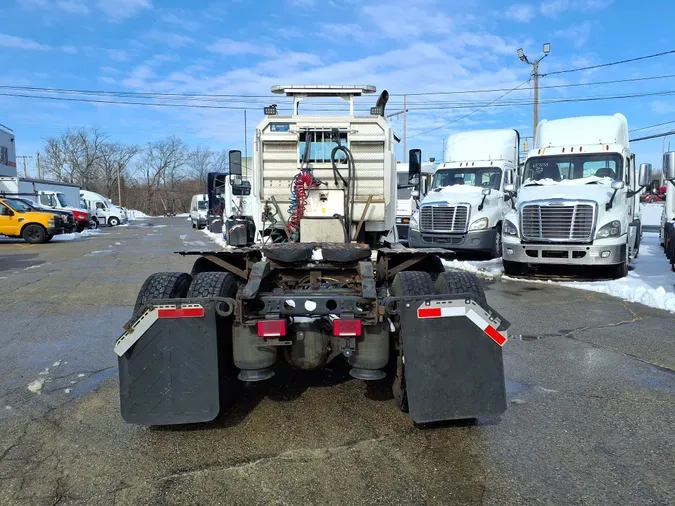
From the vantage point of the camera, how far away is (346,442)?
3684mm

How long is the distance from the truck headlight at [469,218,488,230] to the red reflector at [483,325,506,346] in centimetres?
1069

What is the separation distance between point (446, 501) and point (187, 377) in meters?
1.86

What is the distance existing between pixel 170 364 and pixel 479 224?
1152 cm

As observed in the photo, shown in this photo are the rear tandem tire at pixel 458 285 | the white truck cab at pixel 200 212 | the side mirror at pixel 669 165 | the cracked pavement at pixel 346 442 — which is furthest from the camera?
the white truck cab at pixel 200 212

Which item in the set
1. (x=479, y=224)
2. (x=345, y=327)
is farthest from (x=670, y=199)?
(x=345, y=327)

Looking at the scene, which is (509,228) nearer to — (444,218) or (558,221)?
(558,221)

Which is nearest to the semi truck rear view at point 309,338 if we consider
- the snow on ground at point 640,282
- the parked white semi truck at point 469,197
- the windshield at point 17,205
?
the snow on ground at point 640,282

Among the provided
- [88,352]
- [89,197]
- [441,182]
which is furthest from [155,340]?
[89,197]

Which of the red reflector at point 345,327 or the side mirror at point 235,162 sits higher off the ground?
the side mirror at point 235,162

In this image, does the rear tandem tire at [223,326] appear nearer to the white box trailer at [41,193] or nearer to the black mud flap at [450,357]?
the black mud flap at [450,357]

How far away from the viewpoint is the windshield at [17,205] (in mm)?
22966

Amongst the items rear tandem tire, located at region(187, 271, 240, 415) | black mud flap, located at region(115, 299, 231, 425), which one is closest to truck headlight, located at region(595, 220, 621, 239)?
rear tandem tire, located at region(187, 271, 240, 415)

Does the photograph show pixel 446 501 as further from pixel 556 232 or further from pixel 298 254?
pixel 556 232

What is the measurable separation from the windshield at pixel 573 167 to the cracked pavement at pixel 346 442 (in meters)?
6.65
